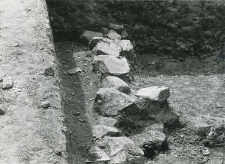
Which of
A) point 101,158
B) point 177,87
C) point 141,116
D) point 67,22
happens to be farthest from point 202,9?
point 101,158

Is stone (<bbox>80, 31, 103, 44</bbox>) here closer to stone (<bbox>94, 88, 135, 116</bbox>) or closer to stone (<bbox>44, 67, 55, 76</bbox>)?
stone (<bbox>94, 88, 135, 116</bbox>)

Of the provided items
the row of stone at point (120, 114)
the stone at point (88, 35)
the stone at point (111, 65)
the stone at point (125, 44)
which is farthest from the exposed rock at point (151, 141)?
the stone at point (88, 35)

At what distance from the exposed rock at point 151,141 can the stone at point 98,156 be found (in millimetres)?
419

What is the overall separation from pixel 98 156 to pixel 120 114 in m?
0.57

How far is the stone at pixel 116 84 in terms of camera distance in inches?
139

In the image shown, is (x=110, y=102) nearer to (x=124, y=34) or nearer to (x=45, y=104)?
(x=45, y=104)

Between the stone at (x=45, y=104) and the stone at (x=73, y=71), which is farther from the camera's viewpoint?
the stone at (x=73, y=71)

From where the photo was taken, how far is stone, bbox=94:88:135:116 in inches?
131

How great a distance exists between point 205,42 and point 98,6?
113 cm

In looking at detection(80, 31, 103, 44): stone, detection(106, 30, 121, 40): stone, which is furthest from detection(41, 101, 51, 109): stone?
detection(106, 30, 121, 40): stone

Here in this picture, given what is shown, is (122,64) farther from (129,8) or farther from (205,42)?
(205,42)

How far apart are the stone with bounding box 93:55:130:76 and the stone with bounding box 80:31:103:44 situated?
494mm

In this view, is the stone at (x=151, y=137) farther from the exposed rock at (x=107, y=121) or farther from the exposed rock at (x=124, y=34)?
the exposed rock at (x=124, y=34)

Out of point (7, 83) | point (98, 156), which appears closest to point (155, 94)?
point (98, 156)
